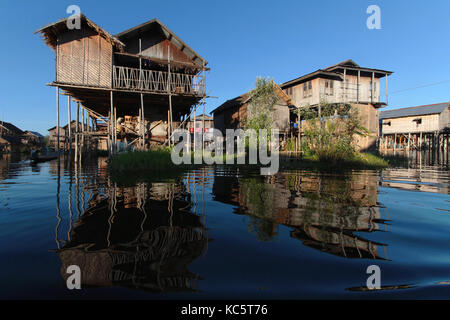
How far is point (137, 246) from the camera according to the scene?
2.12 meters

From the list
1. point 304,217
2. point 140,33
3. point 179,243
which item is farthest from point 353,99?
point 179,243

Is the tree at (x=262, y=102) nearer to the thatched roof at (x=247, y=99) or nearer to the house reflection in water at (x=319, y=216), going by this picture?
the thatched roof at (x=247, y=99)

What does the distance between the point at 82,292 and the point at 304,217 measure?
2.62m

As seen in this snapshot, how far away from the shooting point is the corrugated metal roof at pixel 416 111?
1114 inches

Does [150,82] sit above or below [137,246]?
above

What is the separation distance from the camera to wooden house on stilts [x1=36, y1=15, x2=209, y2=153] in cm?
1406

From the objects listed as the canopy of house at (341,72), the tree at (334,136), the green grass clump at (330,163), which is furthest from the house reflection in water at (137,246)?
the canopy of house at (341,72)

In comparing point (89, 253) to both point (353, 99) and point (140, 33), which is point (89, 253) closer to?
point (140, 33)

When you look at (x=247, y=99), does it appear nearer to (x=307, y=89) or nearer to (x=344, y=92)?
(x=307, y=89)

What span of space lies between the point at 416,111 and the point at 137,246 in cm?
4042

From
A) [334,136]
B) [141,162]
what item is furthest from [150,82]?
[334,136]

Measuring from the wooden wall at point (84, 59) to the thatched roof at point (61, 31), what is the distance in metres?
0.28
